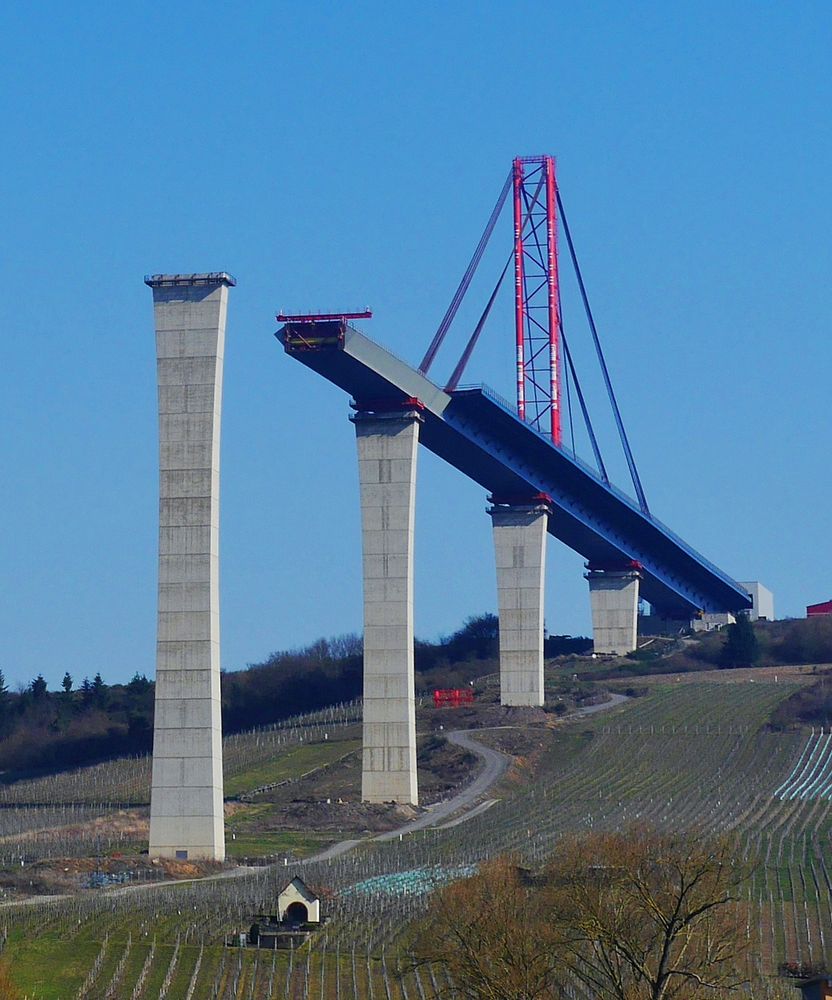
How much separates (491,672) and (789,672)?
66.9 feet

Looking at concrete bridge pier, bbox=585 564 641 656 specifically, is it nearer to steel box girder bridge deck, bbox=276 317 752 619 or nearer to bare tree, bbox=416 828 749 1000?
steel box girder bridge deck, bbox=276 317 752 619

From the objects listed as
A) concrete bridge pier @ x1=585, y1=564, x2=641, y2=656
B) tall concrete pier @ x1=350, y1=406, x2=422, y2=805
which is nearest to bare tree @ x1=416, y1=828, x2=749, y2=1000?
tall concrete pier @ x1=350, y1=406, x2=422, y2=805

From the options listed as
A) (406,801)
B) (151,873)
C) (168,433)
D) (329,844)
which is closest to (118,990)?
(151,873)

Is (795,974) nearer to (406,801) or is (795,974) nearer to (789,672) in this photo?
(406,801)

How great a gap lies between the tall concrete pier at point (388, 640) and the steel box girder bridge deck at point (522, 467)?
16.6 ft

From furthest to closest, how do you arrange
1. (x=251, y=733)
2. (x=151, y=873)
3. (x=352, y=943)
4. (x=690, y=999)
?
(x=251, y=733) → (x=151, y=873) → (x=352, y=943) → (x=690, y=999)

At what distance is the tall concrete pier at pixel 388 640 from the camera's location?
283 feet

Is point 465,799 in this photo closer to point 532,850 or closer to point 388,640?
point 388,640

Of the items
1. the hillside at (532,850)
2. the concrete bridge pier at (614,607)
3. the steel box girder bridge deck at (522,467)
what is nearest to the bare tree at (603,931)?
the hillside at (532,850)

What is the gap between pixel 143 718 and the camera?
12138 cm

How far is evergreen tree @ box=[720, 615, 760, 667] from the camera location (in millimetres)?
131250

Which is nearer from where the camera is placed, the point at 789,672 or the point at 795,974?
the point at 795,974

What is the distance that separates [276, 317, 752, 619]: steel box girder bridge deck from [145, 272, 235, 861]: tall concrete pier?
1896cm

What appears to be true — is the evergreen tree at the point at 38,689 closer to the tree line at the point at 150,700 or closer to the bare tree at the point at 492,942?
the tree line at the point at 150,700
